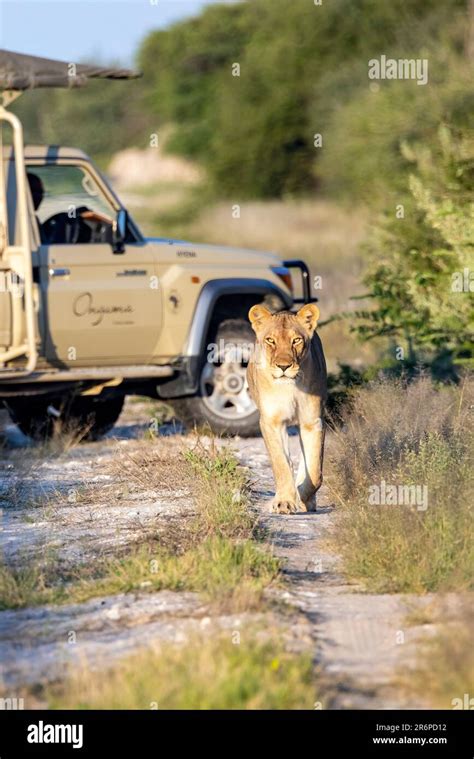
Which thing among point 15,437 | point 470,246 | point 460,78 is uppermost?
point 460,78

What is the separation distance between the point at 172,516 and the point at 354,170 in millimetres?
23266

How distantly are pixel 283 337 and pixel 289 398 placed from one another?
343 millimetres

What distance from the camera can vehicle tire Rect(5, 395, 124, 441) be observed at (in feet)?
37.3

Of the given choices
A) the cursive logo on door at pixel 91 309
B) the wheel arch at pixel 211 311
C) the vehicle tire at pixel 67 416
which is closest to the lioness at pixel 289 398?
the cursive logo on door at pixel 91 309

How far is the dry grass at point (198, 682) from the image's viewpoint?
470 centimetres

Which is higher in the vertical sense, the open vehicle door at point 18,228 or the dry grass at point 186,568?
the open vehicle door at point 18,228

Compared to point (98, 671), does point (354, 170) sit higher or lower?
higher

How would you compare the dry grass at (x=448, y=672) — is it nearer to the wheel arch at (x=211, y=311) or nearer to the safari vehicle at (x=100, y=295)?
the safari vehicle at (x=100, y=295)

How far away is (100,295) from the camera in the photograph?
10.4 m

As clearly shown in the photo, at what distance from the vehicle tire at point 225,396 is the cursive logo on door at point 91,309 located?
3.08 feet

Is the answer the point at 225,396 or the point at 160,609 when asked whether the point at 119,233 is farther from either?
the point at 160,609

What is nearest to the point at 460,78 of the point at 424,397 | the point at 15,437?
the point at 15,437

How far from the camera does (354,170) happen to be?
3020 cm
